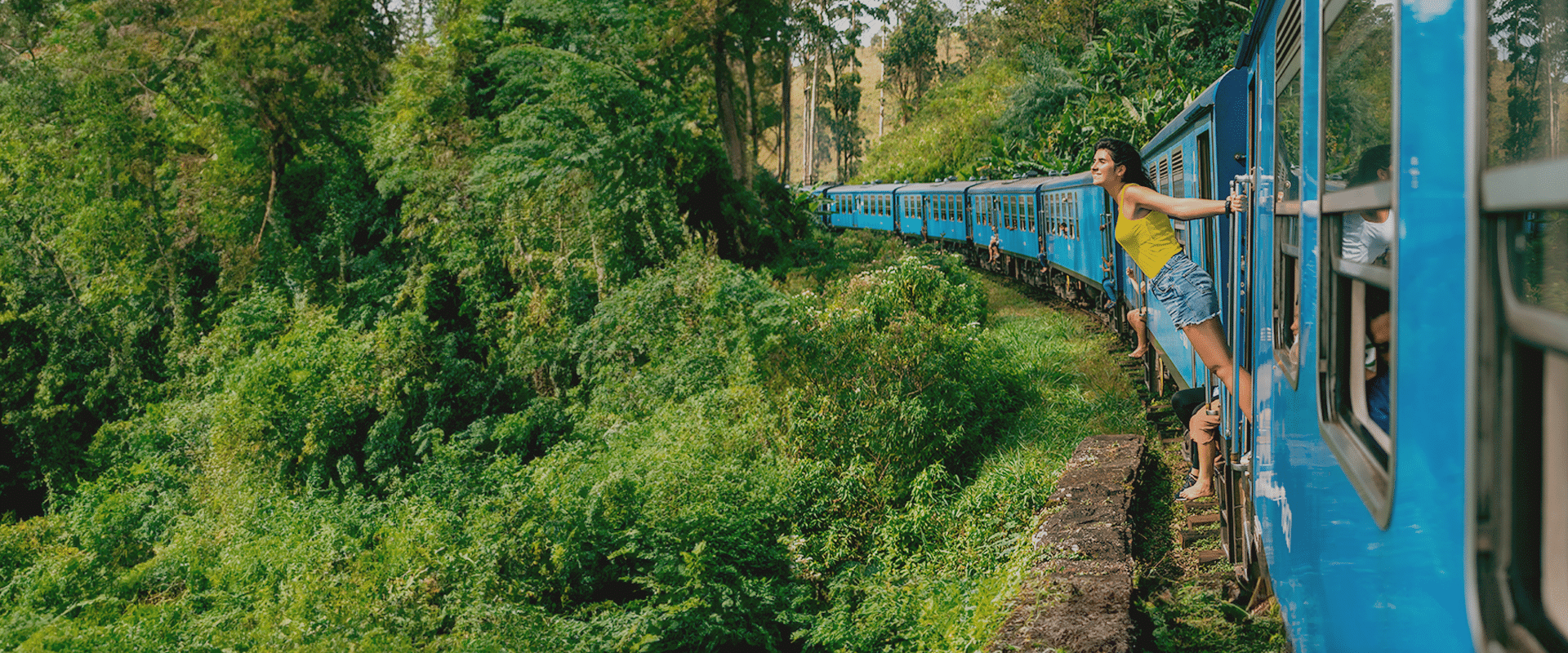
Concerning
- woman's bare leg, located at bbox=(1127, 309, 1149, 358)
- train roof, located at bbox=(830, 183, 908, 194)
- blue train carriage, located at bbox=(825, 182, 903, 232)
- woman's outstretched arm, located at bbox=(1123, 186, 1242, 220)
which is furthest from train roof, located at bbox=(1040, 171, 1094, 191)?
blue train carriage, located at bbox=(825, 182, 903, 232)

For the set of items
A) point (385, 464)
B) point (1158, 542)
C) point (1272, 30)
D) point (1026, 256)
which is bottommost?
point (385, 464)

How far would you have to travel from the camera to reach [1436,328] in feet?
4.43

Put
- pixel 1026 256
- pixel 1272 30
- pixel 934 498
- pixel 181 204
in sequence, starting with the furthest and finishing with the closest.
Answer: pixel 181 204, pixel 1026 256, pixel 934 498, pixel 1272 30

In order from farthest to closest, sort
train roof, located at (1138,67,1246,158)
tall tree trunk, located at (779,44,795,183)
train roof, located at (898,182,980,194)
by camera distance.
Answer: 1. tall tree trunk, located at (779,44,795,183)
2. train roof, located at (898,182,980,194)
3. train roof, located at (1138,67,1246,158)

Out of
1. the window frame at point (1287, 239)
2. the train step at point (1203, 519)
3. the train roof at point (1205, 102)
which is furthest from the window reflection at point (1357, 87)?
the train step at point (1203, 519)

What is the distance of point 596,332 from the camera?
1608 cm

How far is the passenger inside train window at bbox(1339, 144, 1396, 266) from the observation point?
1841 mm

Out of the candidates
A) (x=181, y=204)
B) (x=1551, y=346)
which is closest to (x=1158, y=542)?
(x=1551, y=346)

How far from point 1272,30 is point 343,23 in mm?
23744

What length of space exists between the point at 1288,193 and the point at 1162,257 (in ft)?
5.33

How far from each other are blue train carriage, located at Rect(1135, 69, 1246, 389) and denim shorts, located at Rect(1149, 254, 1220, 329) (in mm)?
350

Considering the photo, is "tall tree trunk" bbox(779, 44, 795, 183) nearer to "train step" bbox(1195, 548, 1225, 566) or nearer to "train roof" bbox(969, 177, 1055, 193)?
"train roof" bbox(969, 177, 1055, 193)

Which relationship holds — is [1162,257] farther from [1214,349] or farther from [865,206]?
[865,206]

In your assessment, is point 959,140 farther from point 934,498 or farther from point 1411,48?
point 1411,48
